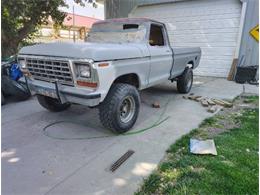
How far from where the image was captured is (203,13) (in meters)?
9.27

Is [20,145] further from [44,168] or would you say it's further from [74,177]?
[74,177]

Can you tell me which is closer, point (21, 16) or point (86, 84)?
point (86, 84)

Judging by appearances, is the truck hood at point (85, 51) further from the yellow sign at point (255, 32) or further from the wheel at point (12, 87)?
the yellow sign at point (255, 32)

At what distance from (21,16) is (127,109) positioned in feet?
17.6

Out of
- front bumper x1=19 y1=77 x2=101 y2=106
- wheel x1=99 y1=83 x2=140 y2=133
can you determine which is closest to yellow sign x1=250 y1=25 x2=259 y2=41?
wheel x1=99 y1=83 x2=140 y2=133

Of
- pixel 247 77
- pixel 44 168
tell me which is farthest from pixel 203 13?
pixel 44 168

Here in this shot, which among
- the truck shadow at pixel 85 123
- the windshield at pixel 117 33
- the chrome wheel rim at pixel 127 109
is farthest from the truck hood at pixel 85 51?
the truck shadow at pixel 85 123

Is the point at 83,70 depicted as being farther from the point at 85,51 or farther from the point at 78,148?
the point at 78,148

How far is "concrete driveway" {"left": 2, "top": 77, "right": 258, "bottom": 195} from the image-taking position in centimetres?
254

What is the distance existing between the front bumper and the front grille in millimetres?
82

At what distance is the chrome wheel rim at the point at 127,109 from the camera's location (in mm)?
3839

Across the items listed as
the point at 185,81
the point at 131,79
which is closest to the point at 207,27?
the point at 185,81

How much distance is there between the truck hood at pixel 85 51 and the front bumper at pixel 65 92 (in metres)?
0.47

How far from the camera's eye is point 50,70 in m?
3.46
